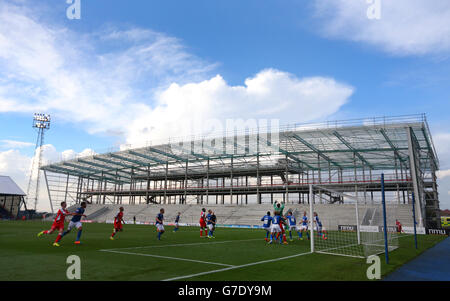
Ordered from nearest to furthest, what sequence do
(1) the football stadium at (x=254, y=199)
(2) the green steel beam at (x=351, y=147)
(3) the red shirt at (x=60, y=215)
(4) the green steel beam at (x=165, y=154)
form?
(1) the football stadium at (x=254, y=199) → (3) the red shirt at (x=60, y=215) → (2) the green steel beam at (x=351, y=147) → (4) the green steel beam at (x=165, y=154)

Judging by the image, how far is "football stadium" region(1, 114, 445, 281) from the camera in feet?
28.7

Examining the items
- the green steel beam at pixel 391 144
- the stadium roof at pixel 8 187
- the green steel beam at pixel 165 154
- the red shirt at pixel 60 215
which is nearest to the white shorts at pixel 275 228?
the red shirt at pixel 60 215

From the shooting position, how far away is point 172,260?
9.15 meters

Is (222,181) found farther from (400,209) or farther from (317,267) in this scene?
(317,267)

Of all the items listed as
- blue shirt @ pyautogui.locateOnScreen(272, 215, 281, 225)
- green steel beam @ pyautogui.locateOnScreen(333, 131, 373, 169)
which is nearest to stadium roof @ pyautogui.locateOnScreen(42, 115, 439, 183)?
green steel beam @ pyautogui.locateOnScreen(333, 131, 373, 169)

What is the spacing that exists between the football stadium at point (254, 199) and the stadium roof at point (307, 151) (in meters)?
0.19

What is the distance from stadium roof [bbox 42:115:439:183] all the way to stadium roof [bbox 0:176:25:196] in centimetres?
718

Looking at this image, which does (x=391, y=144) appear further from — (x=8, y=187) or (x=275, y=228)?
(x=8, y=187)

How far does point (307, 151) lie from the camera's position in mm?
49594

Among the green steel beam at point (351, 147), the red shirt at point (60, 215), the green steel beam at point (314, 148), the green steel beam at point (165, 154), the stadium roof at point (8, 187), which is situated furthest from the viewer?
the stadium roof at point (8, 187)

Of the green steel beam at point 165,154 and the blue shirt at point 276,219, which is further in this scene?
the green steel beam at point 165,154

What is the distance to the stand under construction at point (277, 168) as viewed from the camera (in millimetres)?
40438

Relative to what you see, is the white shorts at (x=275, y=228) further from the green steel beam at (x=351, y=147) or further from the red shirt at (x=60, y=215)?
the green steel beam at (x=351, y=147)
